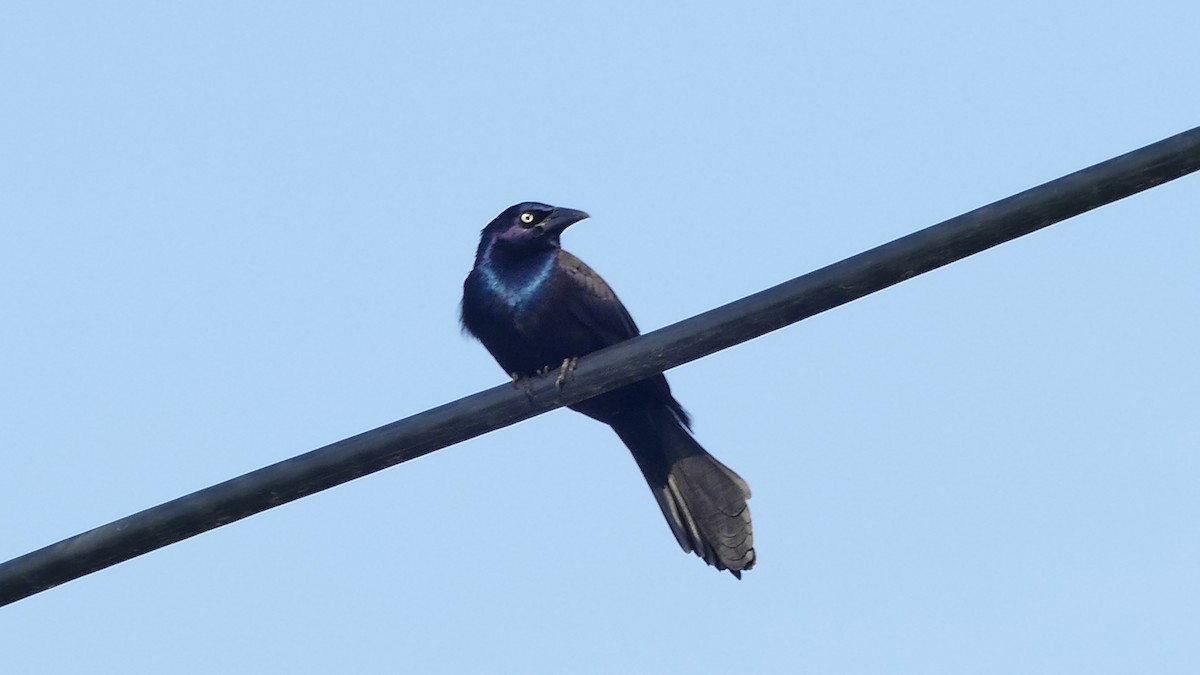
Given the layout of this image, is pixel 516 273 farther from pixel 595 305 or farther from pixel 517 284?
pixel 595 305

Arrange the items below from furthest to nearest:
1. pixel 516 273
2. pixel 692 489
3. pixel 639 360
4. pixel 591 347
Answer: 1. pixel 516 273
2. pixel 591 347
3. pixel 692 489
4. pixel 639 360

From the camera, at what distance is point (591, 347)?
736 cm

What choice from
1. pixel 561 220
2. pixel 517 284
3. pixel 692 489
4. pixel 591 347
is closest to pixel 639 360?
pixel 692 489

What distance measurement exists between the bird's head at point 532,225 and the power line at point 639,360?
3072 millimetres

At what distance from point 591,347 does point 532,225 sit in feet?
2.27

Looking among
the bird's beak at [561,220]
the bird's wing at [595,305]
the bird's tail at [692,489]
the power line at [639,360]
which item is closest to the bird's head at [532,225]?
the bird's beak at [561,220]

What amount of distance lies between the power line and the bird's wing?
8.94 ft

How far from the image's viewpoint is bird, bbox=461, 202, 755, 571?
7.00 metres

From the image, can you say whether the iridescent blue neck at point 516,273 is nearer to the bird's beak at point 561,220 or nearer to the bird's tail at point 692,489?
the bird's beak at point 561,220

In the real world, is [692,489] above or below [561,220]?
below

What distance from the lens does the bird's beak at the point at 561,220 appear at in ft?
25.2

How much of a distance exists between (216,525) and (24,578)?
1.57ft

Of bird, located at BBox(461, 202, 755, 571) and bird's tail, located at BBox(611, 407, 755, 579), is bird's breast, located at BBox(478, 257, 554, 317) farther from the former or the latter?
bird's tail, located at BBox(611, 407, 755, 579)

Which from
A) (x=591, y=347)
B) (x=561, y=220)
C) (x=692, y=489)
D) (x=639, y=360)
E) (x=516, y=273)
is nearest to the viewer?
(x=639, y=360)
